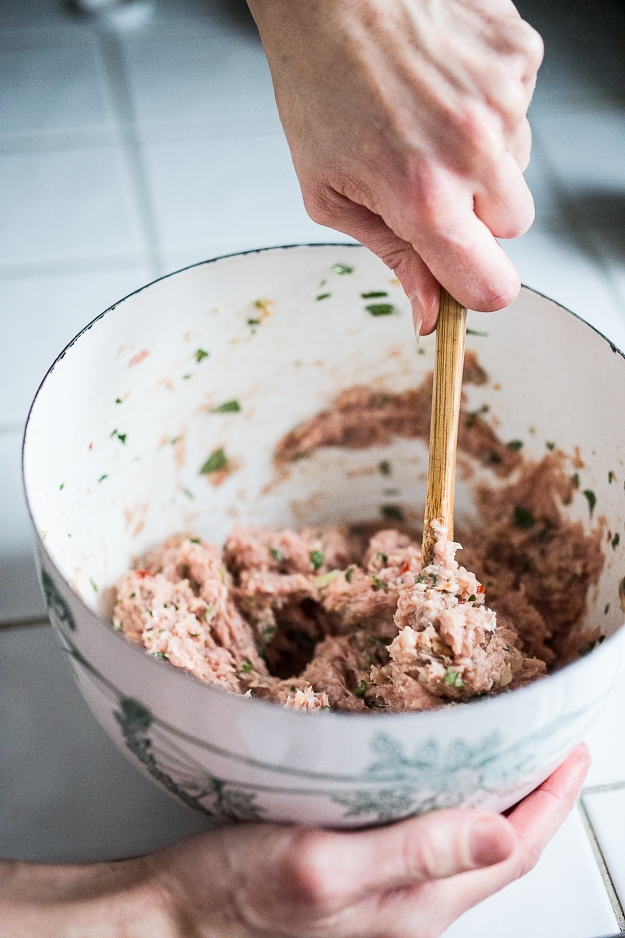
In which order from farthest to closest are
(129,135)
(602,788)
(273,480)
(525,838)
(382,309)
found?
1. (129,135)
2. (273,480)
3. (382,309)
4. (602,788)
5. (525,838)

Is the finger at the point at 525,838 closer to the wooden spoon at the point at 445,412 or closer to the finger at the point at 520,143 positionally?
the wooden spoon at the point at 445,412

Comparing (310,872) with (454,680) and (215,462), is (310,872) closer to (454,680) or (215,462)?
(454,680)

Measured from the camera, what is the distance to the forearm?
0.66m

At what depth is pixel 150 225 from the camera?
129cm

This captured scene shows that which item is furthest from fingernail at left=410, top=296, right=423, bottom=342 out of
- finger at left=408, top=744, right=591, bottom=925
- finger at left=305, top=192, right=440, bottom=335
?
finger at left=408, top=744, right=591, bottom=925

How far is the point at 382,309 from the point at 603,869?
552mm

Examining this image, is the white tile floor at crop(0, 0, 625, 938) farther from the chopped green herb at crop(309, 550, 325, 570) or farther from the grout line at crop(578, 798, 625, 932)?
the chopped green herb at crop(309, 550, 325, 570)

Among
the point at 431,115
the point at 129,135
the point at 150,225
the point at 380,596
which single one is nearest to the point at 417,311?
the point at 431,115

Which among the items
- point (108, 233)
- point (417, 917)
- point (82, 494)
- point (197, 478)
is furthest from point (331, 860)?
point (108, 233)

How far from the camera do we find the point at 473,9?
662mm

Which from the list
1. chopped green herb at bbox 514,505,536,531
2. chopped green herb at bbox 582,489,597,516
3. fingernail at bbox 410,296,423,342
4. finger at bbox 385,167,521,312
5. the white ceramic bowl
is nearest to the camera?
the white ceramic bowl

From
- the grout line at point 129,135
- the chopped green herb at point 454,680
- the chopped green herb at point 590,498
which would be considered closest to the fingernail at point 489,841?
the chopped green herb at point 454,680

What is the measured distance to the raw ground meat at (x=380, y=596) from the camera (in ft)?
2.35

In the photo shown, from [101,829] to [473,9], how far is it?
0.72 meters
